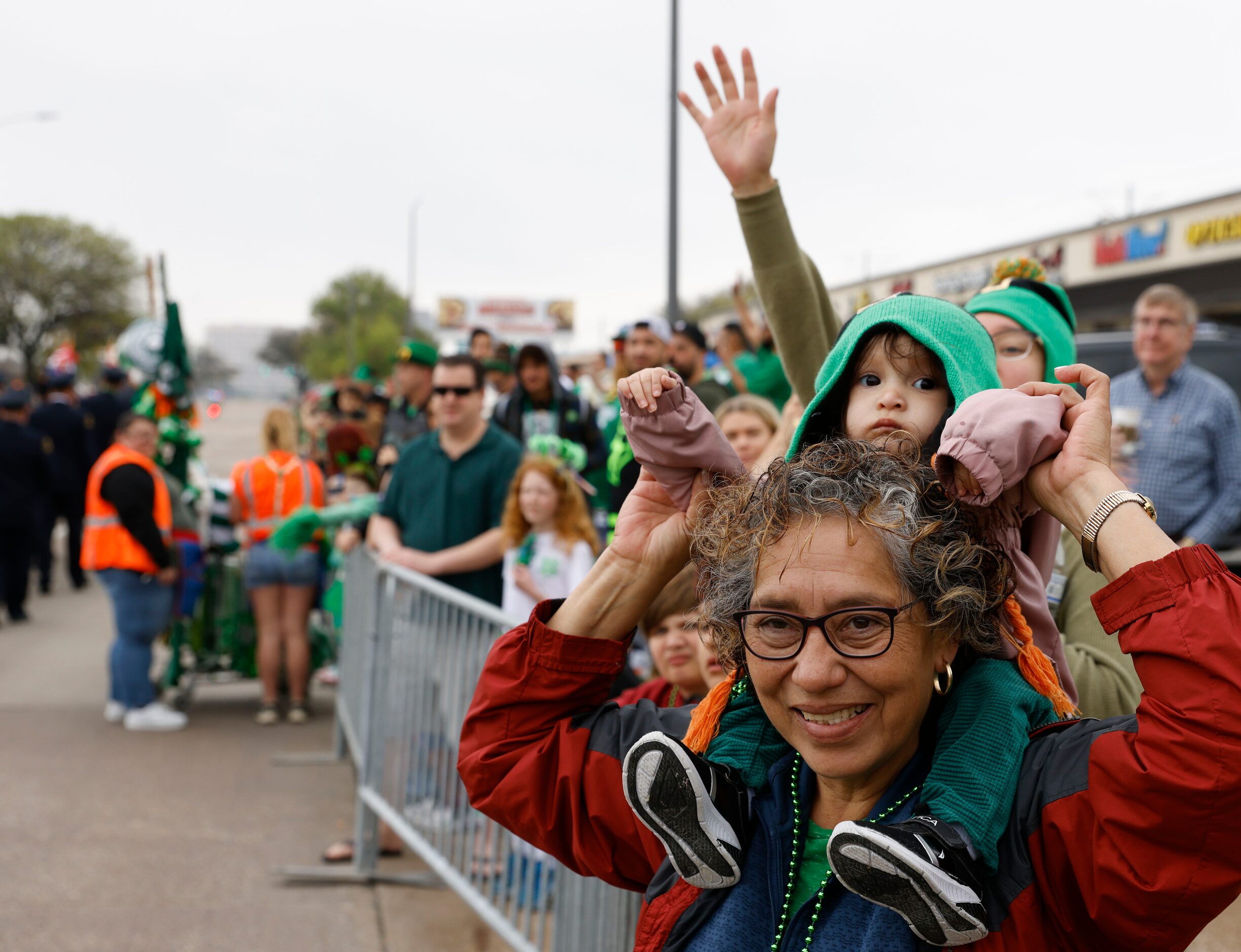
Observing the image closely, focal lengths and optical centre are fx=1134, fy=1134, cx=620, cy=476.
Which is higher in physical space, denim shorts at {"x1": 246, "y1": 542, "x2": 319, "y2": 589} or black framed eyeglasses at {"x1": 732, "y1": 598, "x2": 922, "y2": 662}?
black framed eyeglasses at {"x1": 732, "y1": 598, "x2": 922, "y2": 662}

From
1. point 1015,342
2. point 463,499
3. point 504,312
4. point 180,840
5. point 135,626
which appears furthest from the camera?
point 504,312

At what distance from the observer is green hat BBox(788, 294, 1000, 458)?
1.68 m

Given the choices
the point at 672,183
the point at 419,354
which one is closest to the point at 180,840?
the point at 419,354

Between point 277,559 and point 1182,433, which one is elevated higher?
point 1182,433

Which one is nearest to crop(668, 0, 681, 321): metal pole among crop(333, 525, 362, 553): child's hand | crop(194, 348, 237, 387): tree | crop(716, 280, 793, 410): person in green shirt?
crop(716, 280, 793, 410): person in green shirt

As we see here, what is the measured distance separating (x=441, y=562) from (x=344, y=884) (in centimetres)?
151

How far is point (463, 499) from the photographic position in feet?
17.1

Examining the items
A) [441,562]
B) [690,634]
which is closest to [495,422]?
[441,562]

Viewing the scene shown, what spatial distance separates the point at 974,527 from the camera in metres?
1.56

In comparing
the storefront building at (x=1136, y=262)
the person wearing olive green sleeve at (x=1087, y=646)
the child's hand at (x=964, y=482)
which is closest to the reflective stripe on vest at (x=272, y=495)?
the person wearing olive green sleeve at (x=1087, y=646)

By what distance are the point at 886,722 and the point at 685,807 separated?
0.29m

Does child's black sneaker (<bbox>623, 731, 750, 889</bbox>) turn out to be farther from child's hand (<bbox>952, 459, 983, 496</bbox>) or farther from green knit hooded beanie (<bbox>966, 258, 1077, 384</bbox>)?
green knit hooded beanie (<bbox>966, 258, 1077, 384</bbox>)

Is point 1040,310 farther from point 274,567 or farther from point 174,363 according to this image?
point 174,363

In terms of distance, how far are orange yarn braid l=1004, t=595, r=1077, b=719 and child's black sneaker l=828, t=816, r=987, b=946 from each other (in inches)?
13.0
